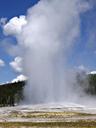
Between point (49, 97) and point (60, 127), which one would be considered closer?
point (60, 127)

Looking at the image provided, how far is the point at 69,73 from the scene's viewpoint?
177375 mm

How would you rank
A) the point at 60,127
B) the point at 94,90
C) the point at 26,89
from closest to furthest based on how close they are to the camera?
the point at 60,127, the point at 26,89, the point at 94,90

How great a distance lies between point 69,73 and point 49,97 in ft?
85.4

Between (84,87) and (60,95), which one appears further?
(84,87)

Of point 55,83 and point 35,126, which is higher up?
point 55,83

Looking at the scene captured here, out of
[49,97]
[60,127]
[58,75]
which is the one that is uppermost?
[58,75]

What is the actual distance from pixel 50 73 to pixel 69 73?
15.4 meters

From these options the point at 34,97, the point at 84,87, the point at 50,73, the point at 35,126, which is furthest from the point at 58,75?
the point at 35,126

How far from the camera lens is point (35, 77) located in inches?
6383

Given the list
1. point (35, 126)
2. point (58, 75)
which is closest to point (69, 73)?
point (58, 75)

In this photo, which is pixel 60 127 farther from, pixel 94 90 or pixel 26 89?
pixel 94 90

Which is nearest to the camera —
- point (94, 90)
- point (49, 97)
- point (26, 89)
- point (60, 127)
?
point (60, 127)

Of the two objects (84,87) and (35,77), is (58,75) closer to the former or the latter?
(35,77)

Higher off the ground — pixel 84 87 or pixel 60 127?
pixel 84 87
